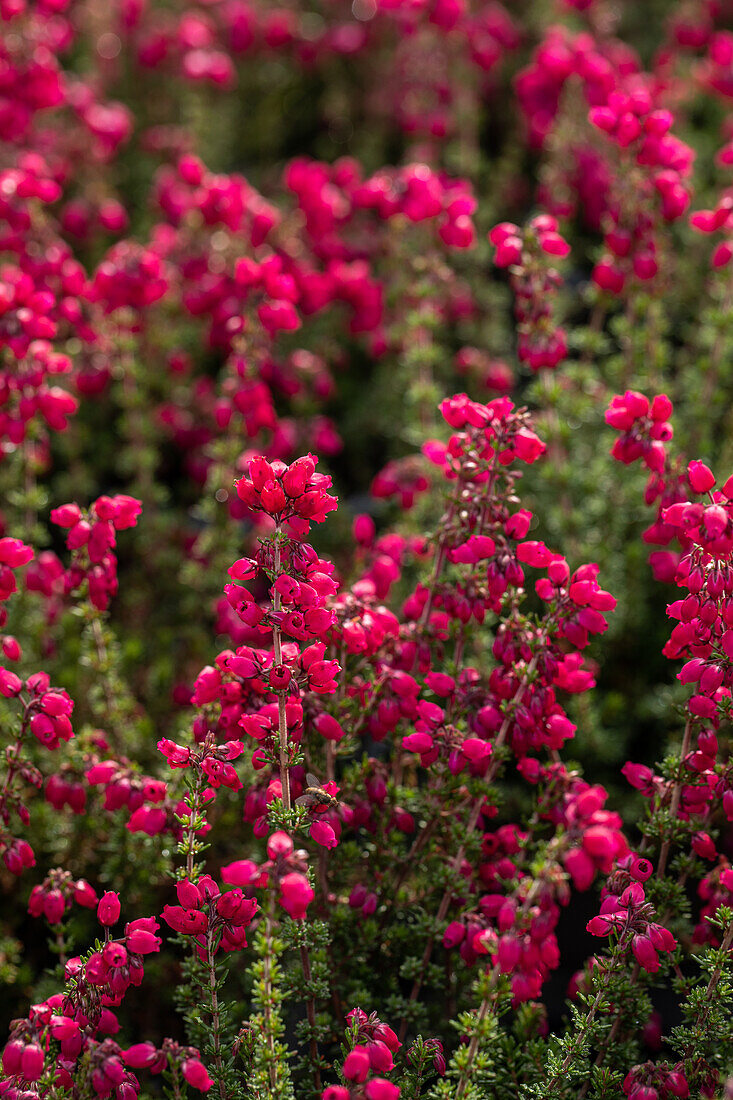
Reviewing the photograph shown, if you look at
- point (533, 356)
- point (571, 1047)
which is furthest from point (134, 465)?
point (571, 1047)

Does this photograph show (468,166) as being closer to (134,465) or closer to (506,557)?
(134,465)

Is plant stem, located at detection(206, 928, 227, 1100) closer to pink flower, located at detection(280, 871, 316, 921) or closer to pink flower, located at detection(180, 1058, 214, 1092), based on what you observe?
pink flower, located at detection(180, 1058, 214, 1092)

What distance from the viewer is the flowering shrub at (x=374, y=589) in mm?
2070

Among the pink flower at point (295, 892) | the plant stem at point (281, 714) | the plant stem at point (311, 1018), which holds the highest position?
the plant stem at point (281, 714)

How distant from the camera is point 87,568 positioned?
Answer: 2672 millimetres

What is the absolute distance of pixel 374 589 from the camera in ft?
8.87

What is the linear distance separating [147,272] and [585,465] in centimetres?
177

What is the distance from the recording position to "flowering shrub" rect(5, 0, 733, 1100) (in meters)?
2.07

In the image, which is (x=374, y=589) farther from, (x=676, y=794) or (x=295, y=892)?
(x=295, y=892)

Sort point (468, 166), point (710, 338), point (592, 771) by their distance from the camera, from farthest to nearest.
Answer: point (468, 166), point (710, 338), point (592, 771)

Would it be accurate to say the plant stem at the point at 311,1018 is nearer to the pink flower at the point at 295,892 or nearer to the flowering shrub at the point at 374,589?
the flowering shrub at the point at 374,589

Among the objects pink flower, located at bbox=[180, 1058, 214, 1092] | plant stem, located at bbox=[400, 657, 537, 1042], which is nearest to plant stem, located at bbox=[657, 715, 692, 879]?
plant stem, located at bbox=[400, 657, 537, 1042]

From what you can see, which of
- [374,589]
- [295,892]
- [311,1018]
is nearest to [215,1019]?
[311,1018]

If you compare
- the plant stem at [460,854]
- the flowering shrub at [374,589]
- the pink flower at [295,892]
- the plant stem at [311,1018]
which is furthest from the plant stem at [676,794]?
the pink flower at [295,892]
